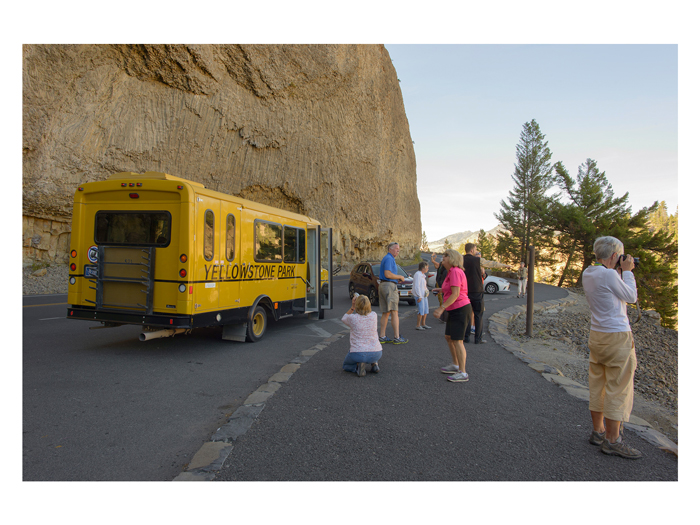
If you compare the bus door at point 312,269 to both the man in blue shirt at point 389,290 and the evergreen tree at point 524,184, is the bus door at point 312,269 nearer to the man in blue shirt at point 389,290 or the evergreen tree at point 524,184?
the man in blue shirt at point 389,290

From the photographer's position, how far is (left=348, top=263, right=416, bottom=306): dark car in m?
15.6

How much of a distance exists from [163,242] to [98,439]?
3729mm

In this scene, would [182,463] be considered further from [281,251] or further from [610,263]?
[281,251]

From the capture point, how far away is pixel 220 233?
24.5 feet

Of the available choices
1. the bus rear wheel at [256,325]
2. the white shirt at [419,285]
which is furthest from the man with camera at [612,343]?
the bus rear wheel at [256,325]

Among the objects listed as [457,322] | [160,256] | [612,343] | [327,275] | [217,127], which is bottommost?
[457,322]

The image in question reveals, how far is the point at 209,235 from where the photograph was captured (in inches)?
284

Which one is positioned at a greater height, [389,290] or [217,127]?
[217,127]

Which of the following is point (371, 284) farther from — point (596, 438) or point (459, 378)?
point (596, 438)

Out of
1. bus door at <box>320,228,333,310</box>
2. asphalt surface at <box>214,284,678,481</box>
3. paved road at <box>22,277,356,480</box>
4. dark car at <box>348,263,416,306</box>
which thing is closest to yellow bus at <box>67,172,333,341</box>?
paved road at <box>22,277,356,480</box>

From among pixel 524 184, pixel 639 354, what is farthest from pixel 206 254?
pixel 524 184

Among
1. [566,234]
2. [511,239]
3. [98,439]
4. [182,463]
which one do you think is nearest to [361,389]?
[182,463]

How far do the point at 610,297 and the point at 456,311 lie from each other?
7.36 feet

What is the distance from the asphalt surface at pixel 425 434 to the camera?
330 cm
